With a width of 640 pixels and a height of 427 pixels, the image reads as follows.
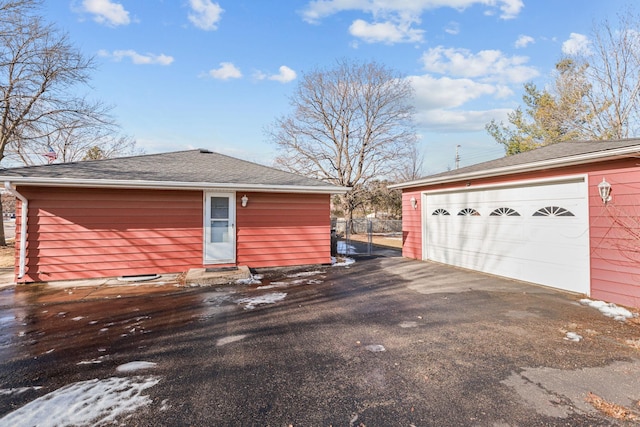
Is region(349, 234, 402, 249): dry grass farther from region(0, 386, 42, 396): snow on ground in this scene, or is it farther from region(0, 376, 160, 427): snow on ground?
region(0, 386, 42, 396): snow on ground

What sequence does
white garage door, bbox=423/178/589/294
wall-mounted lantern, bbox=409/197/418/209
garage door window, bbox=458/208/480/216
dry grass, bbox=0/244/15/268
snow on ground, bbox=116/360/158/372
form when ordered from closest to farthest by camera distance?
snow on ground, bbox=116/360/158/372, white garage door, bbox=423/178/589/294, garage door window, bbox=458/208/480/216, dry grass, bbox=0/244/15/268, wall-mounted lantern, bbox=409/197/418/209

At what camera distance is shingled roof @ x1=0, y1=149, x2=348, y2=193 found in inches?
237

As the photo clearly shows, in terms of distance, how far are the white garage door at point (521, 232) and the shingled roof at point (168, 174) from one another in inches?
132

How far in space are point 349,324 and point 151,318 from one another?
2825 mm

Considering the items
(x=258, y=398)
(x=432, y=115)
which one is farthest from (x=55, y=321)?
(x=432, y=115)

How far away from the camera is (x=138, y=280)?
254 inches

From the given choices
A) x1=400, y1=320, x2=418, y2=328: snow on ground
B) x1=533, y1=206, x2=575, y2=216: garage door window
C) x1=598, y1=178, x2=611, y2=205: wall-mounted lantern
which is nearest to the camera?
x1=400, y1=320, x2=418, y2=328: snow on ground

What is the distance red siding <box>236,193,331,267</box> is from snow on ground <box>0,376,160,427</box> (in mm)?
5037

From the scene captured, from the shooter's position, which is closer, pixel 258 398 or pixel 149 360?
pixel 258 398

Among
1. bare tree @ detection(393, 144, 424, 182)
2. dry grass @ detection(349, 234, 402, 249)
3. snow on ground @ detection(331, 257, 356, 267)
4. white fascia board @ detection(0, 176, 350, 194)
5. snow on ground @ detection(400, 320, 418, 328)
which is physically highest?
bare tree @ detection(393, 144, 424, 182)

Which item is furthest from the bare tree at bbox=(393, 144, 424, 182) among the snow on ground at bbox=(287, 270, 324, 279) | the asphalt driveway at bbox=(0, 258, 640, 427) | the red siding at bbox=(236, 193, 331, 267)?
the asphalt driveway at bbox=(0, 258, 640, 427)

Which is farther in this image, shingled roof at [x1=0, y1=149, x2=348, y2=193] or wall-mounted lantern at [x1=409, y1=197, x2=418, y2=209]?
wall-mounted lantern at [x1=409, y1=197, x2=418, y2=209]

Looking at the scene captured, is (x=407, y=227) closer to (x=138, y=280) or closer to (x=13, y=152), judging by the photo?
(x=138, y=280)

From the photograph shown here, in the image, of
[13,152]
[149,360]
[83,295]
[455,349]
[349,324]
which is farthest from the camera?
[13,152]
